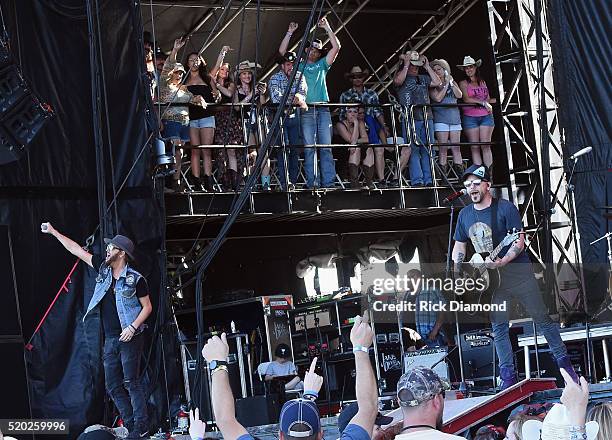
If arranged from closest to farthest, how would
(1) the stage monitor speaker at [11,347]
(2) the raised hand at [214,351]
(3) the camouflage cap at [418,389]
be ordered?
(3) the camouflage cap at [418,389] < (2) the raised hand at [214,351] < (1) the stage monitor speaker at [11,347]

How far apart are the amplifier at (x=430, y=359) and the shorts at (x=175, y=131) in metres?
3.31

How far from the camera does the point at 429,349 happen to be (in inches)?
409

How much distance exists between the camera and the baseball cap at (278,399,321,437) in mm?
4156

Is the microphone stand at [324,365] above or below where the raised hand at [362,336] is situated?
below

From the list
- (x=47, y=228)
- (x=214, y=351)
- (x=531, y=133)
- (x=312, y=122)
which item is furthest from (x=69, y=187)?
(x=531, y=133)

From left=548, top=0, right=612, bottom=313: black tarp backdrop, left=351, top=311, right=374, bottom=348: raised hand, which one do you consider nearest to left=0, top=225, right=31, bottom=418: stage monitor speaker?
left=351, top=311, right=374, bottom=348: raised hand

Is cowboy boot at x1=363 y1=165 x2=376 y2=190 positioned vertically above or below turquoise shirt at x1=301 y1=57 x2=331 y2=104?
below

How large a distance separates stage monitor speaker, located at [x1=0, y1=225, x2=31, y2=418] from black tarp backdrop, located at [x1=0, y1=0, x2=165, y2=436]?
0.08 meters

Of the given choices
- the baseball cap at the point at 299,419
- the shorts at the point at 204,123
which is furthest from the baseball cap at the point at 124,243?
the baseball cap at the point at 299,419

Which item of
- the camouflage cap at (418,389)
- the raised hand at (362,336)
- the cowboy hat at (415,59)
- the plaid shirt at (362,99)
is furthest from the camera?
the plaid shirt at (362,99)

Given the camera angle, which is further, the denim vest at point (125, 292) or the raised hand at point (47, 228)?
the raised hand at point (47, 228)

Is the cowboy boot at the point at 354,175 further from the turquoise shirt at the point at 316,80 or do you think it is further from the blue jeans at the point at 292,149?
the turquoise shirt at the point at 316,80

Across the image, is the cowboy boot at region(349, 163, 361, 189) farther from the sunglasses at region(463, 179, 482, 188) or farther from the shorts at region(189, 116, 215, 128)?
the sunglasses at region(463, 179, 482, 188)

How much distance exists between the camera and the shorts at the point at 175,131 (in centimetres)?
1175
